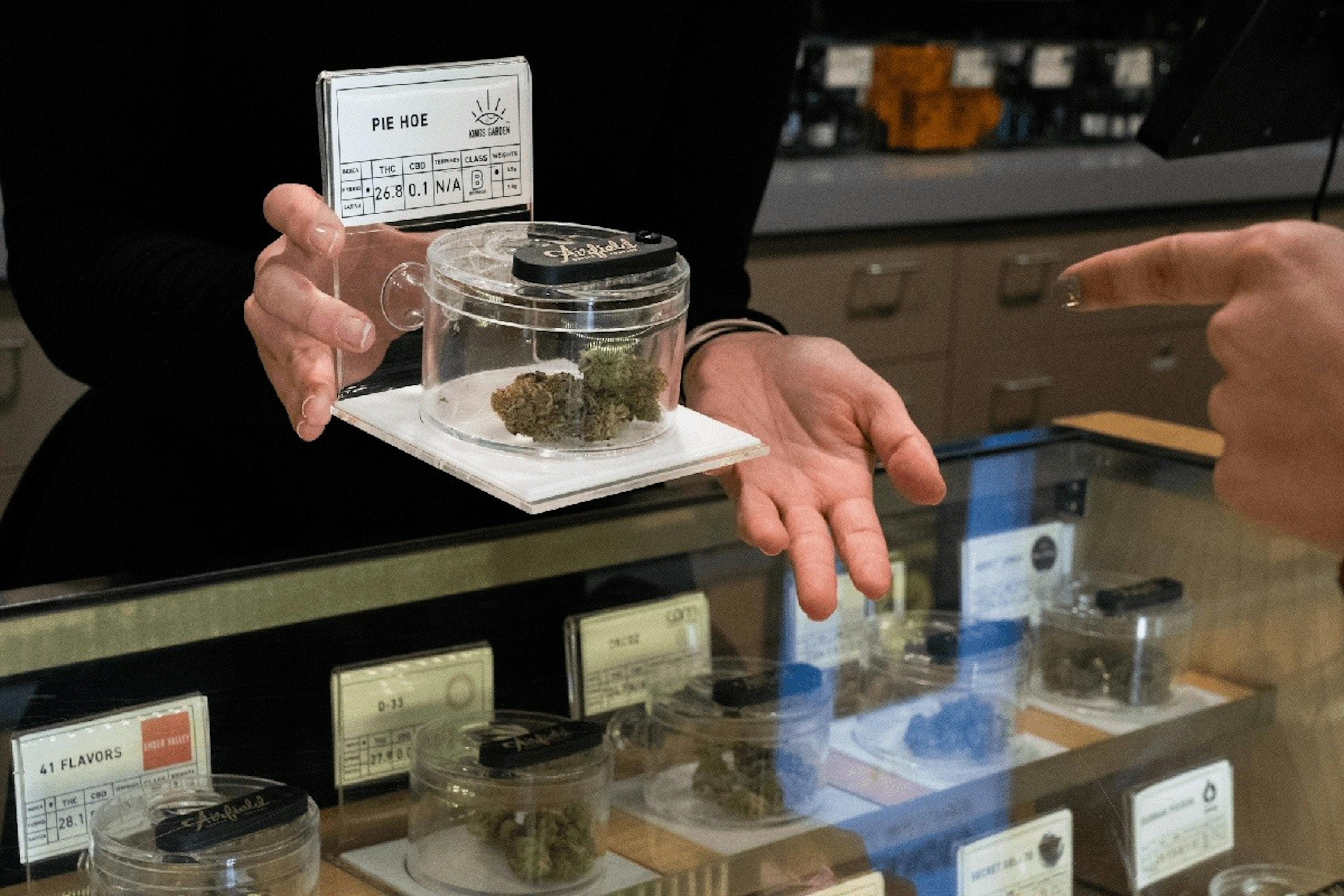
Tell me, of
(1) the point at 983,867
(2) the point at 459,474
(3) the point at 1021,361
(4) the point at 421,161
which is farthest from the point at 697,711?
(3) the point at 1021,361

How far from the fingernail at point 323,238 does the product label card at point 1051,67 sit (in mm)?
2713

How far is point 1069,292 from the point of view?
81 cm

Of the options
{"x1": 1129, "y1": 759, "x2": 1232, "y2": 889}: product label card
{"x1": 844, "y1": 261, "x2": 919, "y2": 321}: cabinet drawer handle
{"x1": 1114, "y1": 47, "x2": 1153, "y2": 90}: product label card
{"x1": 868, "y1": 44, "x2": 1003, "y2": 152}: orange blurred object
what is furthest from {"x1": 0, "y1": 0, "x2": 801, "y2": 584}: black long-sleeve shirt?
{"x1": 1114, "y1": 47, "x2": 1153, "y2": 90}: product label card

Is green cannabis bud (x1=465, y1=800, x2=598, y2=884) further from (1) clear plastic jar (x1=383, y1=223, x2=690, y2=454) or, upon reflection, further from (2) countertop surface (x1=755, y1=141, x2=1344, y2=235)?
(2) countertop surface (x1=755, y1=141, x2=1344, y2=235)

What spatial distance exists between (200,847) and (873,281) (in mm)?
2078

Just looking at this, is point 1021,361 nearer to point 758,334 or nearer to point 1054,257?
point 1054,257

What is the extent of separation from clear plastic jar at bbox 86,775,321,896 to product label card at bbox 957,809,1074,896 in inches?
16.3

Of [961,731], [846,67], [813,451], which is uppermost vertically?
[846,67]

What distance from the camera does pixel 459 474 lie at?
82 cm

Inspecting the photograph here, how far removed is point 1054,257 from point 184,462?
2.09 meters

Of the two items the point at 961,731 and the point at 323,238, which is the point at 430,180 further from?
the point at 961,731

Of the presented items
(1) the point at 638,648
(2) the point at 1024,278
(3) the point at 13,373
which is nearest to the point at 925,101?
(2) the point at 1024,278

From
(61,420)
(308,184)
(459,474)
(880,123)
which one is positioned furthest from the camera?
(880,123)

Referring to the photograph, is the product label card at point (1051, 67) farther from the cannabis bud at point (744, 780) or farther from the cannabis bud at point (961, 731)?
the cannabis bud at point (744, 780)
